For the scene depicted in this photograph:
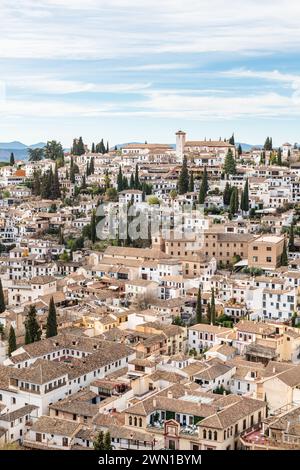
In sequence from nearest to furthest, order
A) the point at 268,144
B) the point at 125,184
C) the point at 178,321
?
the point at 178,321 → the point at 125,184 → the point at 268,144

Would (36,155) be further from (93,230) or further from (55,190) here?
(93,230)

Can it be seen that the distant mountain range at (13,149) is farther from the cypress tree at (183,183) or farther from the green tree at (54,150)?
the cypress tree at (183,183)

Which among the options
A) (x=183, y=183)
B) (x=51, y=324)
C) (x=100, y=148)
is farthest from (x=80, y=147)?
(x=51, y=324)

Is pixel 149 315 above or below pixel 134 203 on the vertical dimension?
below

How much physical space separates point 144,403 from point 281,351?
4.62 m

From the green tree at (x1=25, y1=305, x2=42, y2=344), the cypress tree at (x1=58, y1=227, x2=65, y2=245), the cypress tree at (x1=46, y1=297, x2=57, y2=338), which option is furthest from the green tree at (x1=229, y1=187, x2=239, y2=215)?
the green tree at (x1=25, y1=305, x2=42, y2=344)

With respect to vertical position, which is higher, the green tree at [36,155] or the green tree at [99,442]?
the green tree at [36,155]

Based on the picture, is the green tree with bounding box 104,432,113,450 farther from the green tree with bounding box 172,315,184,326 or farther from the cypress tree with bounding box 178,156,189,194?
the cypress tree with bounding box 178,156,189,194

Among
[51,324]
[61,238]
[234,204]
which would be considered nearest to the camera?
[51,324]

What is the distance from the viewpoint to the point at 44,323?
57.3 ft

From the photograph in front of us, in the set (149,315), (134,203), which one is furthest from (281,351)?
(134,203)

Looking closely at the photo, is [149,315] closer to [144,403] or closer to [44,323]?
[44,323]

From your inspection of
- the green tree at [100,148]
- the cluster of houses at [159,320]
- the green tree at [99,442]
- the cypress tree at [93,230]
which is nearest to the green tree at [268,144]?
the cluster of houses at [159,320]

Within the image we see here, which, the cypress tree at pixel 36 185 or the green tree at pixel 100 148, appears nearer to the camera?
the cypress tree at pixel 36 185
